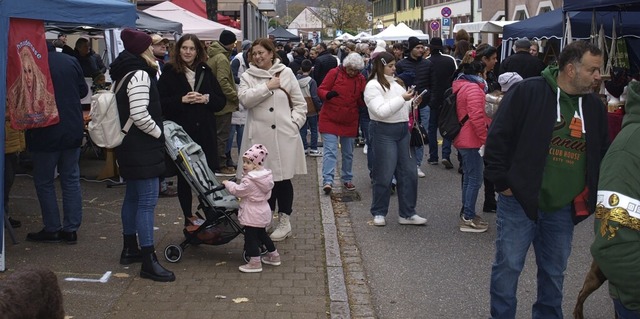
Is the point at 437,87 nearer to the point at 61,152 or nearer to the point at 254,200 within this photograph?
the point at 254,200

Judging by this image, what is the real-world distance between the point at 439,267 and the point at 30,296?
4.27 m

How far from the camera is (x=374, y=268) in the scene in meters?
7.46

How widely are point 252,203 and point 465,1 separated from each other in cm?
4519

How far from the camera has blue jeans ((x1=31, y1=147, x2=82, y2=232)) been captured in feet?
24.4

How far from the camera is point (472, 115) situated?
334 inches

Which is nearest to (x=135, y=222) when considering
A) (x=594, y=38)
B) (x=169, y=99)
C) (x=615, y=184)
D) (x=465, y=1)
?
(x=169, y=99)

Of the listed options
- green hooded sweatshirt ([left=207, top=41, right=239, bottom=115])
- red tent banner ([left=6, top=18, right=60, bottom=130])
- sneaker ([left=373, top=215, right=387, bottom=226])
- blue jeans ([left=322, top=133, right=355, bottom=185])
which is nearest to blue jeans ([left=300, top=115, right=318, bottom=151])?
green hooded sweatshirt ([left=207, top=41, right=239, bottom=115])

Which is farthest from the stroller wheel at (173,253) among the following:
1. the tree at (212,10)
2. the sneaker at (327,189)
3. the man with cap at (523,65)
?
the tree at (212,10)

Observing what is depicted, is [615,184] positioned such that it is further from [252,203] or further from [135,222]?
[135,222]

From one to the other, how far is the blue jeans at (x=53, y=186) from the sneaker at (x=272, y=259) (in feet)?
6.02

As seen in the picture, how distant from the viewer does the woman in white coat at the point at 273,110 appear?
7.54 metres

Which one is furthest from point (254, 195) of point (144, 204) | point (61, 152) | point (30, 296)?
point (30, 296)

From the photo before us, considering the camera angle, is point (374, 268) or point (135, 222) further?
point (374, 268)

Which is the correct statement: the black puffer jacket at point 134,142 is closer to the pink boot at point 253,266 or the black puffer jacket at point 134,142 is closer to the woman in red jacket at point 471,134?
the pink boot at point 253,266
